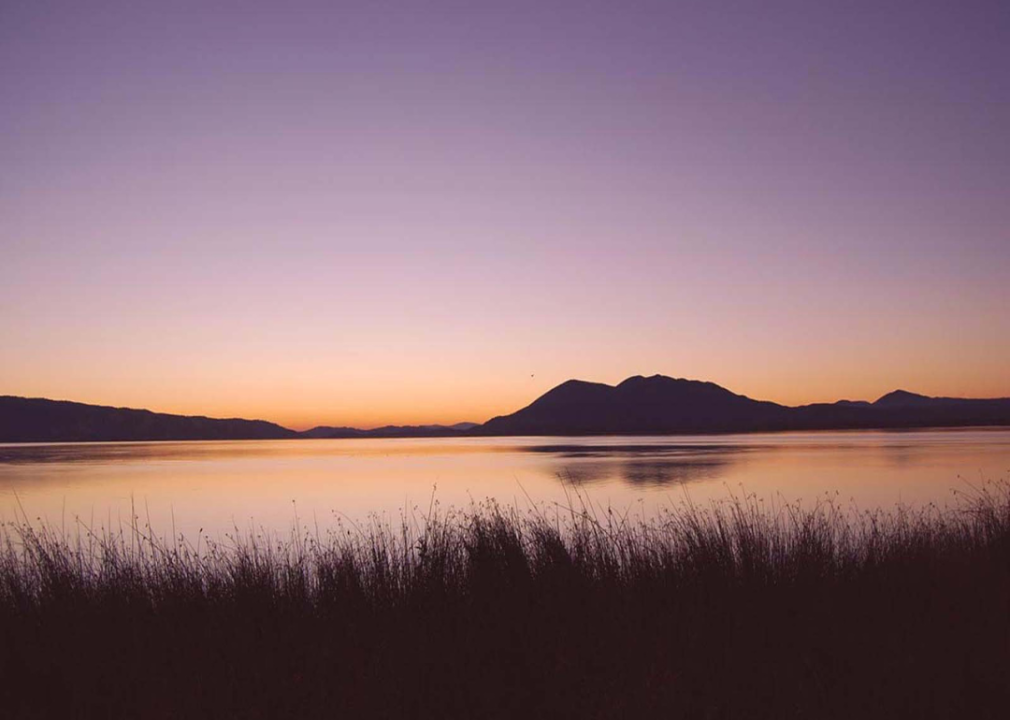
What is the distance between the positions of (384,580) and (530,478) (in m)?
33.3

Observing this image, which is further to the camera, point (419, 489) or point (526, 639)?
point (419, 489)

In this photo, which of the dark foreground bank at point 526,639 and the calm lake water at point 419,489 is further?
the calm lake water at point 419,489

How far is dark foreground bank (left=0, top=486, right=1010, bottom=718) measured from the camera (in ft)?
18.5

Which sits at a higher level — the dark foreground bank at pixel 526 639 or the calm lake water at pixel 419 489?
the dark foreground bank at pixel 526 639

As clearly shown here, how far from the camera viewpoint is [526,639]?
669 cm

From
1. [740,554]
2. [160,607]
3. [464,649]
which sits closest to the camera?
[464,649]

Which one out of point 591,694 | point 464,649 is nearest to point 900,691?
point 591,694

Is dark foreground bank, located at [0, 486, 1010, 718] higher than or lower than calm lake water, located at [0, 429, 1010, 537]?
higher

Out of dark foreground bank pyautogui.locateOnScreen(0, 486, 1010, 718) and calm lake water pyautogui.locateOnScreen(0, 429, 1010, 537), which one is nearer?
dark foreground bank pyautogui.locateOnScreen(0, 486, 1010, 718)

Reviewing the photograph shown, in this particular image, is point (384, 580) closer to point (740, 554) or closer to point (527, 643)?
point (527, 643)

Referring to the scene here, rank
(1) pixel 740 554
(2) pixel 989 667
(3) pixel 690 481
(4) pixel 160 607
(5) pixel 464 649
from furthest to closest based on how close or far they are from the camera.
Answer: (3) pixel 690 481 < (1) pixel 740 554 < (4) pixel 160 607 < (5) pixel 464 649 < (2) pixel 989 667

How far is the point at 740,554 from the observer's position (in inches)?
373

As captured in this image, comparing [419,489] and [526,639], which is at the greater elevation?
A: [526,639]

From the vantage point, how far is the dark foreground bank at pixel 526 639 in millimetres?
5625
